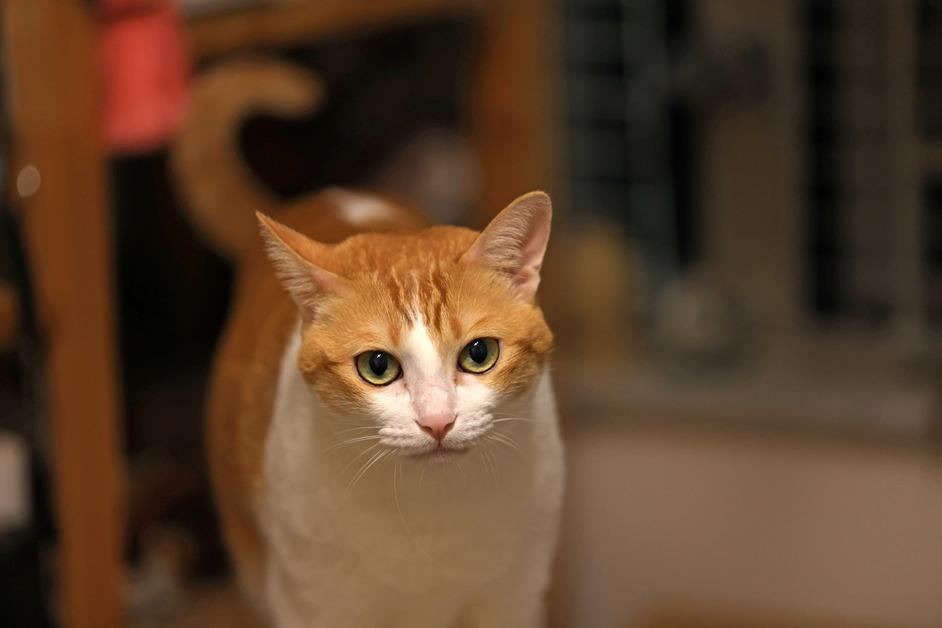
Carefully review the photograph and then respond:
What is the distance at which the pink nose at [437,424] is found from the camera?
576mm

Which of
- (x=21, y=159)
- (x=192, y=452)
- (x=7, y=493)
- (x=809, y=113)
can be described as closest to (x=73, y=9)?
(x=21, y=159)

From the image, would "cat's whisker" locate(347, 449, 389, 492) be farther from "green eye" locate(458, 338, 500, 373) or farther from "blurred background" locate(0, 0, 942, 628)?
"blurred background" locate(0, 0, 942, 628)

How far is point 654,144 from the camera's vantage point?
2191 millimetres

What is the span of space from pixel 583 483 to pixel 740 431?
12.4 inches

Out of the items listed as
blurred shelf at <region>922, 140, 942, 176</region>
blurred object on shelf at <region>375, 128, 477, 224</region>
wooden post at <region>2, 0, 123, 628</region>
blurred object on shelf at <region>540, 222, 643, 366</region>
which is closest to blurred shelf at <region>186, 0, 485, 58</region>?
wooden post at <region>2, 0, 123, 628</region>

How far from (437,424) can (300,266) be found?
0.12 meters

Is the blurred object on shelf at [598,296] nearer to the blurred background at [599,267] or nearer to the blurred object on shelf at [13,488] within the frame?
the blurred background at [599,267]

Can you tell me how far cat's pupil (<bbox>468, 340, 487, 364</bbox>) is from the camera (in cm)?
60

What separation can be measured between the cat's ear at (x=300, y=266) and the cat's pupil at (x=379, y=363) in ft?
0.14

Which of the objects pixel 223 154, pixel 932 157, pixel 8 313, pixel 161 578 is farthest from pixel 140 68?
pixel 932 157

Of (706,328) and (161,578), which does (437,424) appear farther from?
(706,328)

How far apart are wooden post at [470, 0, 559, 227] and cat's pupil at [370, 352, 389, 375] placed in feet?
2.47

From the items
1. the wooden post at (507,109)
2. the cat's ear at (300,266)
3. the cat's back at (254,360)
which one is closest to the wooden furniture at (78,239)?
the cat's back at (254,360)

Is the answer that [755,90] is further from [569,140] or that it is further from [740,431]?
[740,431]
